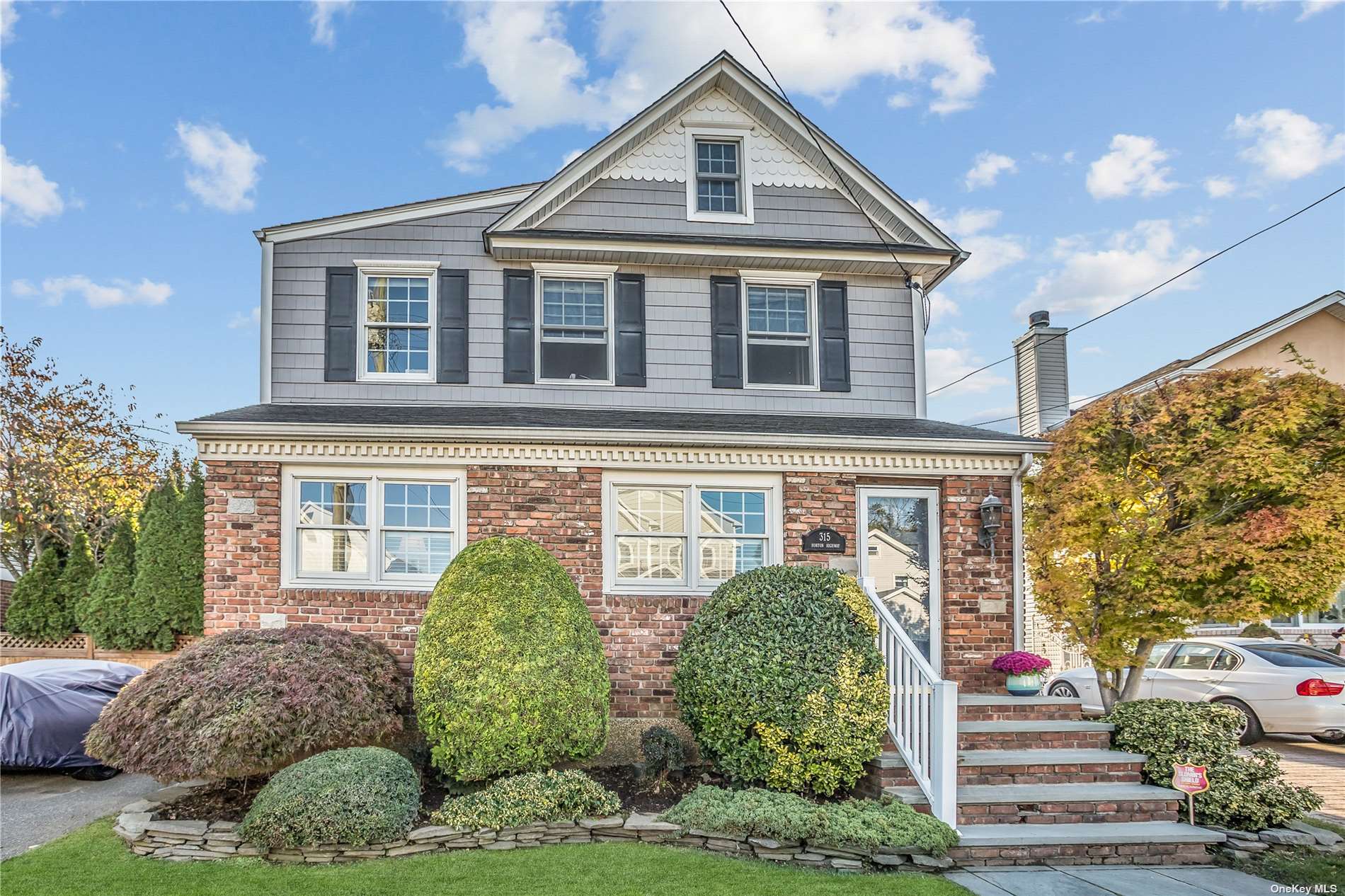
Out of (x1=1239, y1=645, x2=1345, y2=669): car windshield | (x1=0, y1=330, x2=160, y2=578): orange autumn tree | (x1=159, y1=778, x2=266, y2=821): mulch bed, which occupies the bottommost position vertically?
(x1=159, y1=778, x2=266, y2=821): mulch bed

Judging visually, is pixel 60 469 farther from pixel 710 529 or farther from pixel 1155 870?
pixel 1155 870

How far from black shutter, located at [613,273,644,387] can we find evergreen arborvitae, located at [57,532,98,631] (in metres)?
10.2

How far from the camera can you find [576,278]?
33.5ft

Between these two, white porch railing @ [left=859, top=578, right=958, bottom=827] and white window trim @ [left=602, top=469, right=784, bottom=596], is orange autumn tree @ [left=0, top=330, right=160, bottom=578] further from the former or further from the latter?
white porch railing @ [left=859, top=578, right=958, bottom=827]

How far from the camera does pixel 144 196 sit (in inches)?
577

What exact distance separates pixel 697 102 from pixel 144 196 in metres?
10.8

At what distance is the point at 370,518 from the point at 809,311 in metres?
5.90

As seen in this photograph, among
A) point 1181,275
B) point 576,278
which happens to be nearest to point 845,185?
point 576,278

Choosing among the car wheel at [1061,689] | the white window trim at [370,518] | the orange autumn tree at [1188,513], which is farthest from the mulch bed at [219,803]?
the car wheel at [1061,689]

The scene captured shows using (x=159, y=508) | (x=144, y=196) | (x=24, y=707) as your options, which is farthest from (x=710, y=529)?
(x=144, y=196)

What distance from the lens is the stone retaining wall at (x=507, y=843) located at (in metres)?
5.69

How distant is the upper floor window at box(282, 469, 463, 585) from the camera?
332 inches

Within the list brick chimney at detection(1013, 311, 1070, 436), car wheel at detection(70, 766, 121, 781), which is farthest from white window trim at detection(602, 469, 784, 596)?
brick chimney at detection(1013, 311, 1070, 436)

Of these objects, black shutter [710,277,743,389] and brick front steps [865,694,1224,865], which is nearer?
brick front steps [865,694,1224,865]
